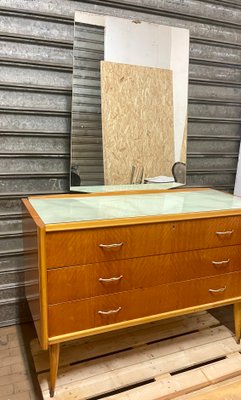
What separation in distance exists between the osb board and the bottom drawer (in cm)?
68

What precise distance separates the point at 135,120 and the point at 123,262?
874mm

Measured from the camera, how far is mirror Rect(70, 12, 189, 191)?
66.1 inches

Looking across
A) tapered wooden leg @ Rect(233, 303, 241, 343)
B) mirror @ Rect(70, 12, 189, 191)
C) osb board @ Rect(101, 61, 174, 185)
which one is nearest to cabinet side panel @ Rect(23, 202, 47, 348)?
mirror @ Rect(70, 12, 189, 191)

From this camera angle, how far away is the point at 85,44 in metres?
1.64

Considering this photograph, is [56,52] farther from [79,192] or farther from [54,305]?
[54,305]

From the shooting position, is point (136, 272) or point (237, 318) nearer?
point (136, 272)

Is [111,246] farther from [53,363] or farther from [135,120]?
[135,120]

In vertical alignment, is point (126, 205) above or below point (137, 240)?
above

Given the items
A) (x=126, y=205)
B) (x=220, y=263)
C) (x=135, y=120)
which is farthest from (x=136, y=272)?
(x=135, y=120)

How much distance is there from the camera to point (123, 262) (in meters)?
1.33

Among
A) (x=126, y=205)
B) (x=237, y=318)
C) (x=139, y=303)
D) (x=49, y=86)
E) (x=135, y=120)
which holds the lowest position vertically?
(x=237, y=318)

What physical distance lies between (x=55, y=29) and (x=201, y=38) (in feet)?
3.02

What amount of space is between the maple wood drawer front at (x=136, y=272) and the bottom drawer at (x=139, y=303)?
3cm

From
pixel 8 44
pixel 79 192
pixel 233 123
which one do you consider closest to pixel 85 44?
pixel 8 44
